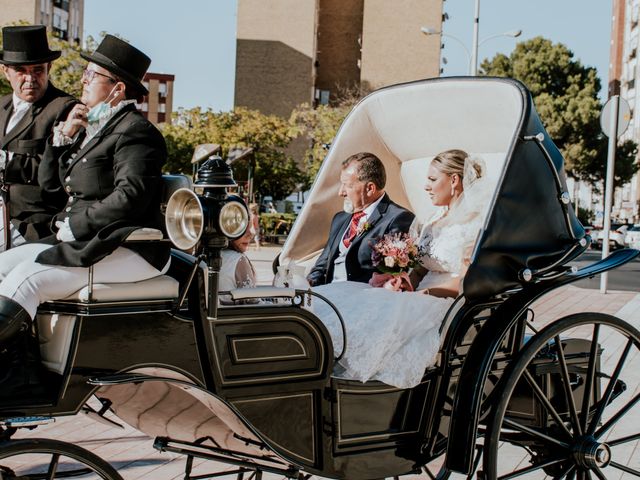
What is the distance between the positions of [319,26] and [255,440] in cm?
6668

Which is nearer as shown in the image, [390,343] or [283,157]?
[390,343]

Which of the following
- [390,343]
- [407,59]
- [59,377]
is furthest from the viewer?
[407,59]

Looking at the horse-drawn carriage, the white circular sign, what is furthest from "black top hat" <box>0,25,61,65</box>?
the white circular sign

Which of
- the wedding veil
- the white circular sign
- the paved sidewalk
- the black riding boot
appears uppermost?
the white circular sign

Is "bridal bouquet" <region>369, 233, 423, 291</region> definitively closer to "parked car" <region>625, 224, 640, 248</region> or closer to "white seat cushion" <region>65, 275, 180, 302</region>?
"white seat cushion" <region>65, 275, 180, 302</region>

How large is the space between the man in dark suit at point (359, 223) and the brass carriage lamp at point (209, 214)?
1659mm

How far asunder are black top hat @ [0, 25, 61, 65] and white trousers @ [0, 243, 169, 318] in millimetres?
1242

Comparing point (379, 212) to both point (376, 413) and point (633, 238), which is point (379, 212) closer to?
point (376, 413)

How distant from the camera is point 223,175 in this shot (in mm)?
2748

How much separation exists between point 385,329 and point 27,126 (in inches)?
74.1

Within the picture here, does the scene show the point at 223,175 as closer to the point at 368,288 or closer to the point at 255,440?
the point at 255,440

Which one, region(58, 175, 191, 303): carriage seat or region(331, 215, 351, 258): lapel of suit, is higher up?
region(331, 215, 351, 258): lapel of suit

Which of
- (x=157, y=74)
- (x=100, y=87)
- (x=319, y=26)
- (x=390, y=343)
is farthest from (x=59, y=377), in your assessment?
(x=157, y=74)

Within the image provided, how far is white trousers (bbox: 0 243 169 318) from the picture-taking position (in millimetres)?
2621
